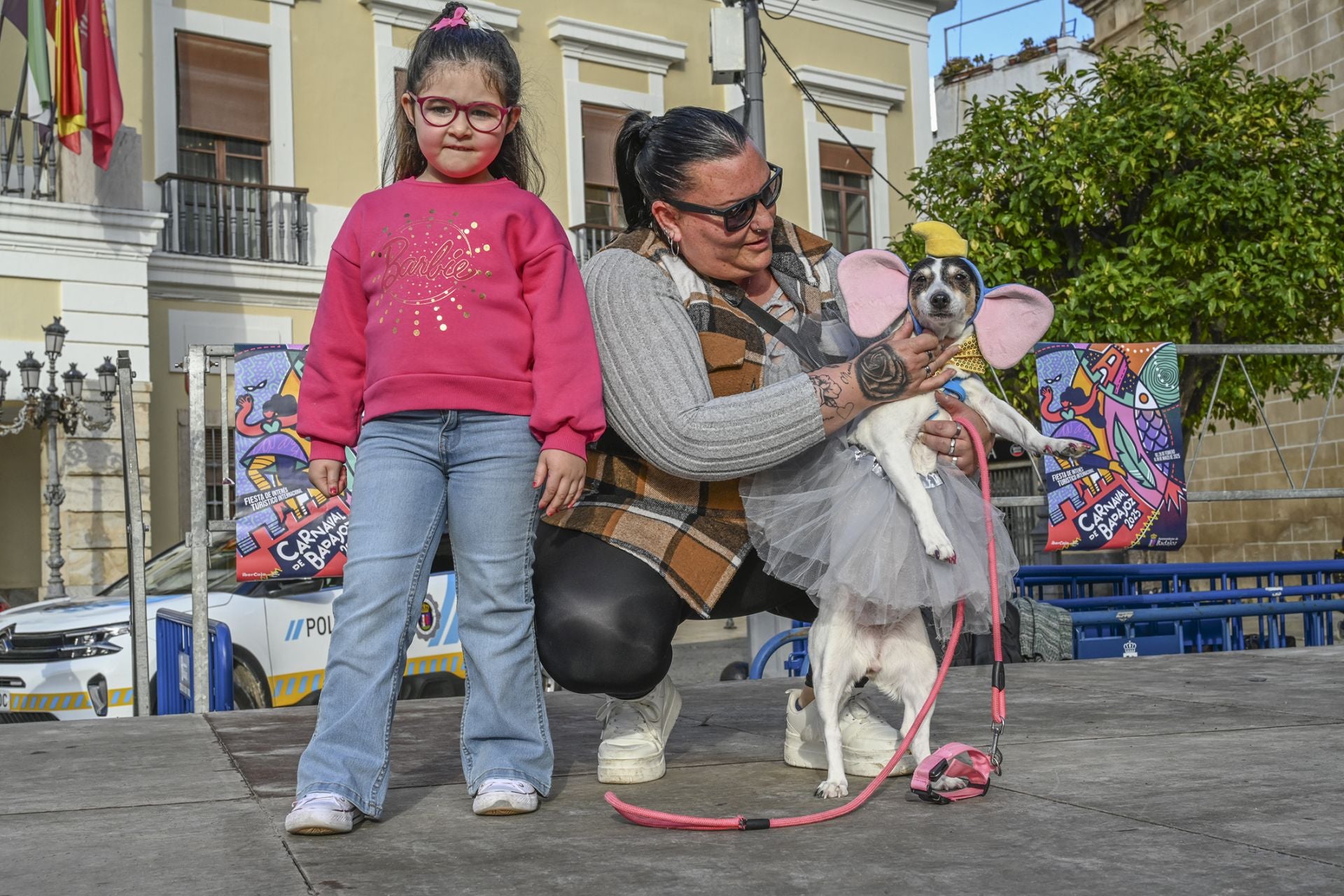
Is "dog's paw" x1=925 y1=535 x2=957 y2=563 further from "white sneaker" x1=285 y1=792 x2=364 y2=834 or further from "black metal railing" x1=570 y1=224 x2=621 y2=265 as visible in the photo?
"black metal railing" x1=570 y1=224 x2=621 y2=265

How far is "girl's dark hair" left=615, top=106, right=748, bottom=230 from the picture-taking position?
116 inches

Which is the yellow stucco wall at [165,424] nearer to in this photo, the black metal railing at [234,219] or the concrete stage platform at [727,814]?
the black metal railing at [234,219]

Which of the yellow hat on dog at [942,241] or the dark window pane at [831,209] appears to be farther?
the dark window pane at [831,209]

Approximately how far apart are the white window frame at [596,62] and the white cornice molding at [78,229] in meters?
5.29

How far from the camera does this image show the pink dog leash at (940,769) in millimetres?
2393

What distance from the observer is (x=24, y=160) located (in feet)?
46.3

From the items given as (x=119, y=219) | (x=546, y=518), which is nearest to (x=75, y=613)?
(x=546, y=518)

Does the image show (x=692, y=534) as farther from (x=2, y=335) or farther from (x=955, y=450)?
(x=2, y=335)

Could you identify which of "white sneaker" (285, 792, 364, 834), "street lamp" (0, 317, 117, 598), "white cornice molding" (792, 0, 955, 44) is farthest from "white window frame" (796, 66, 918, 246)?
"white sneaker" (285, 792, 364, 834)

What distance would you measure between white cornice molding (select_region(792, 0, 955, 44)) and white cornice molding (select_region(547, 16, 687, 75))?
7.37ft

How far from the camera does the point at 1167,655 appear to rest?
5.39 m

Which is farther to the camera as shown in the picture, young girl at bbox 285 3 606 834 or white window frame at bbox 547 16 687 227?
white window frame at bbox 547 16 687 227

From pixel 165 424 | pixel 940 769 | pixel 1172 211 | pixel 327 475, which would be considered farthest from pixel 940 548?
pixel 165 424

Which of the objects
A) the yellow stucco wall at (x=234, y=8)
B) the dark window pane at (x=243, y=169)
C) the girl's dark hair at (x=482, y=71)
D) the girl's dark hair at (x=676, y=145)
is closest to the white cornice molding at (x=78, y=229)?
the dark window pane at (x=243, y=169)
